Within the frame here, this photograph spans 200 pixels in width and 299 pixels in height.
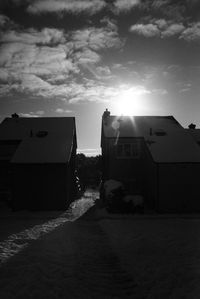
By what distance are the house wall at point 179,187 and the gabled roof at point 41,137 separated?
8331 mm

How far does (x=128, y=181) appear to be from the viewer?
102 feet

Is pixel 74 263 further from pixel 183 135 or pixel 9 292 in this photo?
pixel 183 135

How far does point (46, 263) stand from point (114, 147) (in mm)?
20168

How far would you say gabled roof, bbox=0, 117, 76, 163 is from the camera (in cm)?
2934

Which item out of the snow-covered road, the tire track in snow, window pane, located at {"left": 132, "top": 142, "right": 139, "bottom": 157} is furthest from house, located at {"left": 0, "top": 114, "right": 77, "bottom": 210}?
the tire track in snow

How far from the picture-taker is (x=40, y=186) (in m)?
28.6

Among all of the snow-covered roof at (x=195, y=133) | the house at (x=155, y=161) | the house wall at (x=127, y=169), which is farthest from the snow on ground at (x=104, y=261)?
the snow-covered roof at (x=195, y=133)

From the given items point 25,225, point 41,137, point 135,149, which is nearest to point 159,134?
point 135,149

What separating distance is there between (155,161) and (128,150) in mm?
4861

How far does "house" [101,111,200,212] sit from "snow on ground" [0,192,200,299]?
18.8 ft

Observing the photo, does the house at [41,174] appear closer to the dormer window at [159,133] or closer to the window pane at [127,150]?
the window pane at [127,150]

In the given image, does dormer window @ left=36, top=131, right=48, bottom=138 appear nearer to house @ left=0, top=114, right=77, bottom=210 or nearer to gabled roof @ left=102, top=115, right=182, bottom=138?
house @ left=0, top=114, right=77, bottom=210

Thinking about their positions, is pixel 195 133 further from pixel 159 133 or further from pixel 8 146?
pixel 8 146

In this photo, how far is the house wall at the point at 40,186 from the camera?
28.4m
